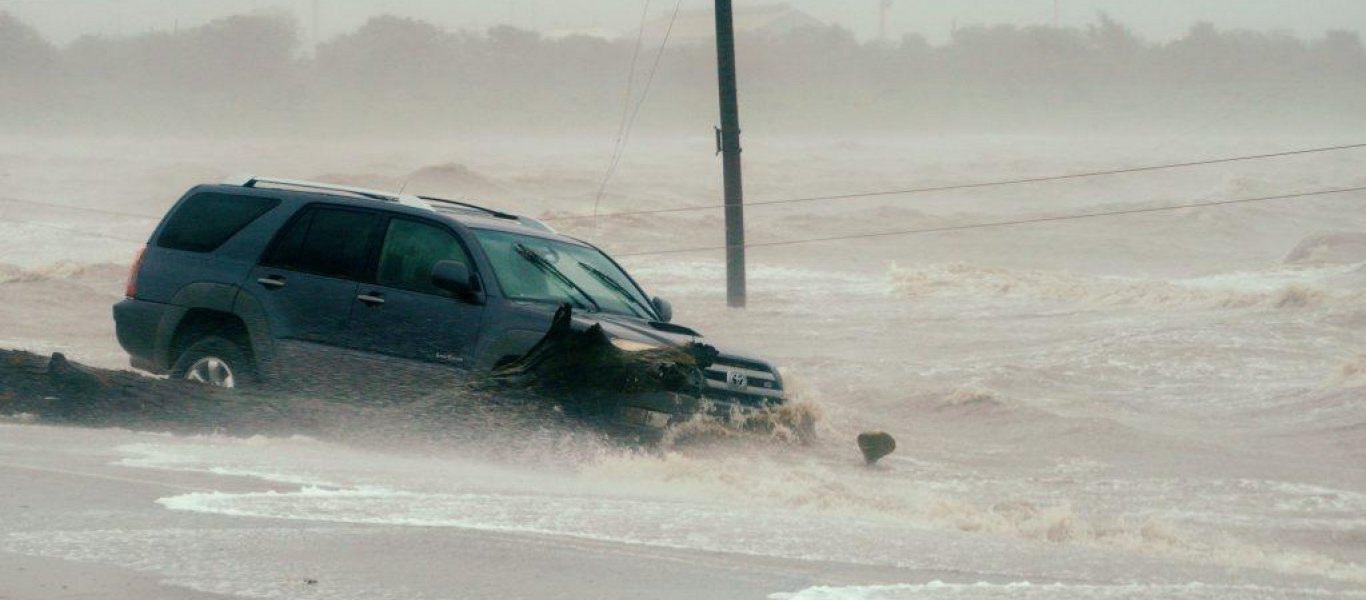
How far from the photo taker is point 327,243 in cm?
1085

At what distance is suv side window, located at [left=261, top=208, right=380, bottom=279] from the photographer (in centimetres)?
1072

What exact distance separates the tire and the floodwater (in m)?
0.87

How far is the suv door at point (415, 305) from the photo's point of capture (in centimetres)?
1023

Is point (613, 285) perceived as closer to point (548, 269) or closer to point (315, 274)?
point (548, 269)

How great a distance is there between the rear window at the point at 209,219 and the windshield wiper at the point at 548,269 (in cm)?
174

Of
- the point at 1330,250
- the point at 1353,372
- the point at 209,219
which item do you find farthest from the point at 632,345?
the point at 1330,250

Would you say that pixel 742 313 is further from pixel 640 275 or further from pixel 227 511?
pixel 227 511

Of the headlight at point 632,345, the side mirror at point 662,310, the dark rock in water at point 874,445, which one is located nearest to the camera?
the headlight at point 632,345

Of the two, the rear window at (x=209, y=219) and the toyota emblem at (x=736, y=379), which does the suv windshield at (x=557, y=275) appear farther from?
the rear window at (x=209, y=219)

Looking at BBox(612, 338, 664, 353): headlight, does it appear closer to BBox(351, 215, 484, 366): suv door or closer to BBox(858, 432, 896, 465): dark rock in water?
BBox(351, 215, 484, 366): suv door

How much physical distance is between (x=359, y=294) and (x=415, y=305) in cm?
41

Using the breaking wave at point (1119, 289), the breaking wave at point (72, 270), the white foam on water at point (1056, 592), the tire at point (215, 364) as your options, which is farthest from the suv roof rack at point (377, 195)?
the breaking wave at point (72, 270)

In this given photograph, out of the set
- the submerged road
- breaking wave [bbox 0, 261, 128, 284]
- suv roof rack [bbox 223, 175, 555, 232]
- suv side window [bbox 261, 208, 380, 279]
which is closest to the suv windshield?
suv roof rack [bbox 223, 175, 555, 232]

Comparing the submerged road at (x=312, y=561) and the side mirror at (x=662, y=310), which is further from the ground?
the side mirror at (x=662, y=310)
